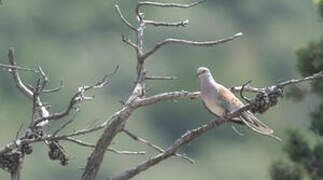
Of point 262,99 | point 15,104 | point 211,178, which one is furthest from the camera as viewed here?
point 15,104

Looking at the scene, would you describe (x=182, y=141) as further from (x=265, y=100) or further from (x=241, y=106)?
(x=241, y=106)

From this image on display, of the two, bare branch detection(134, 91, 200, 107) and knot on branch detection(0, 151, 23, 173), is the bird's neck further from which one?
knot on branch detection(0, 151, 23, 173)

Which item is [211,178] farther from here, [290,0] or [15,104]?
[290,0]

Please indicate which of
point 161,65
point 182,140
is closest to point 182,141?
point 182,140

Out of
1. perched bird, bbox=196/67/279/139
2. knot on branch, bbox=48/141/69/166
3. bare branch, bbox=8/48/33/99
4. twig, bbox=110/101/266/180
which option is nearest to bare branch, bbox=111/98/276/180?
twig, bbox=110/101/266/180

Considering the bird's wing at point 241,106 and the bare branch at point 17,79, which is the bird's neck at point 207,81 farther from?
the bare branch at point 17,79

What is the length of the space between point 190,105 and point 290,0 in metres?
21.6

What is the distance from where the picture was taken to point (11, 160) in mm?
9367

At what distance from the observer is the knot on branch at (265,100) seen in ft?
28.8

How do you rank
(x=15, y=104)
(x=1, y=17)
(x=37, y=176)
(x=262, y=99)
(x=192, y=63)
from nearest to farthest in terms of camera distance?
1. (x=262, y=99)
2. (x=37, y=176)
3. (x=15, y=104)
4. (x=192, y=63)
5. (x=1, y=17)

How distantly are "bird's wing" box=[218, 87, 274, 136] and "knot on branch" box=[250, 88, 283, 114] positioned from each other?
1.06m

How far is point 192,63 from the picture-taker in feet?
269

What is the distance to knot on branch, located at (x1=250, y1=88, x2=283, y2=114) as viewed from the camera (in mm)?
8789

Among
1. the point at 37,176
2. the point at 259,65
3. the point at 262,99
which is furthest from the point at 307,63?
the point at 259,65
